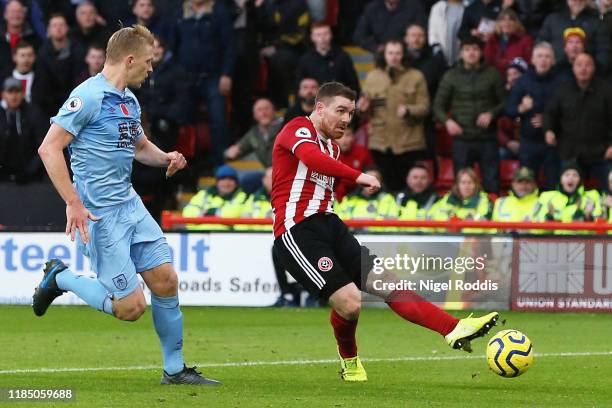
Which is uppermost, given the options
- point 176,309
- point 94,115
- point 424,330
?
point 94,115

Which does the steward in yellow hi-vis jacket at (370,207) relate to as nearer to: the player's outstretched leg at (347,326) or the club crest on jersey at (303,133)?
the player's outstretched leg at (347,326)

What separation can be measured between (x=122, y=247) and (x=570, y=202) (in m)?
8.58

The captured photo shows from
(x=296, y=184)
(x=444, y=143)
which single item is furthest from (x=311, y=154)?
(x=444, y=143)

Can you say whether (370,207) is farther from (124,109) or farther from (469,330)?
(124,109)

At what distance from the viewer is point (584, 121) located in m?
17.8

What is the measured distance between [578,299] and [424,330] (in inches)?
87.4

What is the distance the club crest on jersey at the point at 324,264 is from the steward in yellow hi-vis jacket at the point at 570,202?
749 centimetres

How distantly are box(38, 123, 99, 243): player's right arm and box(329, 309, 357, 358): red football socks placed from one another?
6.00 feet

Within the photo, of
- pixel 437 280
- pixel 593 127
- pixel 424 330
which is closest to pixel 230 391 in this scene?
pixel 424 330

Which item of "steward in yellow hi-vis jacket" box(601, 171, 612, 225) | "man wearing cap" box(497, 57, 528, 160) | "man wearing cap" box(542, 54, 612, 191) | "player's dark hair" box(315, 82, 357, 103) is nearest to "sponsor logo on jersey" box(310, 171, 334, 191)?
"player's dark hair" box(315, 82, 357, 103)

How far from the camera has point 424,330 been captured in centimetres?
1454

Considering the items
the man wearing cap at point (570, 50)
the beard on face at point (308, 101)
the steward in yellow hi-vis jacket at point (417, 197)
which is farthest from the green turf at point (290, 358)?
the man wearing cap at point (570, 50)

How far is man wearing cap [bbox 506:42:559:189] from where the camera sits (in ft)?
59.2

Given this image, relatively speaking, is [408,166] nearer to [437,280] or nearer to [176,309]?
[437,280]
